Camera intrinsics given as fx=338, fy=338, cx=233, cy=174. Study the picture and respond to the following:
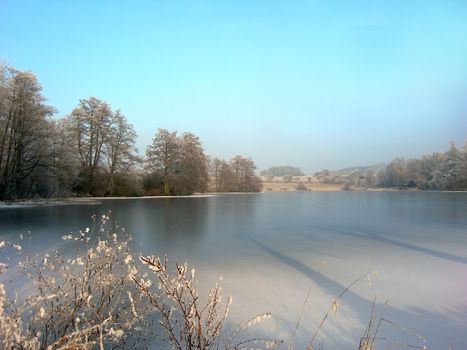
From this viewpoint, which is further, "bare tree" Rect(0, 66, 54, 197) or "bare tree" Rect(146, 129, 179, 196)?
"bare tree" Rect(146, 129, 179, 196)

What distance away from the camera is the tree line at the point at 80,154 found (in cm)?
1922

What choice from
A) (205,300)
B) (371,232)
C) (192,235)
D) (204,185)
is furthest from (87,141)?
(205,300)

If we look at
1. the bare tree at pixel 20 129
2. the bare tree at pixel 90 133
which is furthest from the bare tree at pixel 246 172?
the bare tree at pixel 20 129

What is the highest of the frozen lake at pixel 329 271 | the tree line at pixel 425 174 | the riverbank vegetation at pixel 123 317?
Answer: the tree line at pixel 425 174

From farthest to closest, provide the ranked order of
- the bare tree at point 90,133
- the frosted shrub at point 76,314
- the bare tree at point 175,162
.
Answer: the bare tree at point 175,162 < the bare tree at point 90,133 < the frosted shrub at point 76,314

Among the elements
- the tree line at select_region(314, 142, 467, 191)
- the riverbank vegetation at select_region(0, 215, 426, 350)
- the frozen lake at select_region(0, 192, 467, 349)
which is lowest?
the frozen lake at select_region(0, 192, 467, 349)

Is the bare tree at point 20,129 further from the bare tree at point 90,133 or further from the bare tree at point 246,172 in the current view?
the bare tree at point 246,172

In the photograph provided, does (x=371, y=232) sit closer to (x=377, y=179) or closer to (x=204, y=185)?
(x=204, y=185)

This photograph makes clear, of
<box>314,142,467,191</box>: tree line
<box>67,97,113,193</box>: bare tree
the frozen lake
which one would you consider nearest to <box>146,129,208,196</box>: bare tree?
<box>67,97,113,193</box>: bare tree

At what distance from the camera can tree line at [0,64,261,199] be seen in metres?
19.2

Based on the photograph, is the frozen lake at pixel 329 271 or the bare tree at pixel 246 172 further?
the bare tree at pixel 246 172

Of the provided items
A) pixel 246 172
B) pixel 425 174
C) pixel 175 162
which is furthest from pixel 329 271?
pixel 425 174

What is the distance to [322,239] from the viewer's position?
305 inches

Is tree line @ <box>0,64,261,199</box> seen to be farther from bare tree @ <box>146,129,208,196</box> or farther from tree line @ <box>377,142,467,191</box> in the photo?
A: tree line @ <box>377,142,467,191</box>
